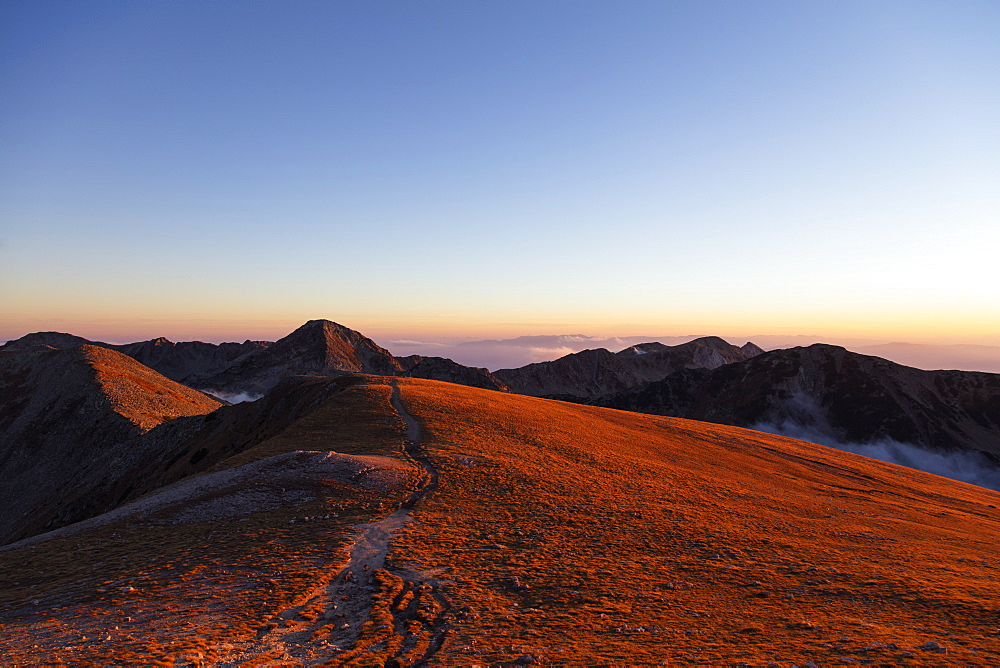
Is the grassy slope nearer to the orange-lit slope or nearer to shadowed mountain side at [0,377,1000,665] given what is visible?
shadowed mountain side at [0,377,1000,665]

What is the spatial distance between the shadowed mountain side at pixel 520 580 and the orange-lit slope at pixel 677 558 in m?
0.13

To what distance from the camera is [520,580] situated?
21000mm

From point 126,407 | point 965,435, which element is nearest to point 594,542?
point 126,407

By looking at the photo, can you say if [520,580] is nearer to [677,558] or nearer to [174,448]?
[677,558]

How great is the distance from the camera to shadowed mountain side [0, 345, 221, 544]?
85.2 m

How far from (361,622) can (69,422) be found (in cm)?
12595

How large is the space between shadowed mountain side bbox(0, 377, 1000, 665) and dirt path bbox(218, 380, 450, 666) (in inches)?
3.1

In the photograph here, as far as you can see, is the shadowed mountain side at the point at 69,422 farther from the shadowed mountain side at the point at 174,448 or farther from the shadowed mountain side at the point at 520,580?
the shadowed mountain side at the point at 520,580

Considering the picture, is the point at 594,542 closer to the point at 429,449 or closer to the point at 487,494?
the point at 487,494

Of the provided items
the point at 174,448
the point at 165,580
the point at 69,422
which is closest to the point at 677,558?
the point at 165,580

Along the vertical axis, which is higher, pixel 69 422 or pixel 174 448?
pixel 174 448

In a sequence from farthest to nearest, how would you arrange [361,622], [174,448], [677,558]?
[174,448]
[677,558]
[361,622]

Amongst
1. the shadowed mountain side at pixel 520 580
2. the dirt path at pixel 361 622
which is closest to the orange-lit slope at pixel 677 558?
the shadowed mountain side at pixel 520 580

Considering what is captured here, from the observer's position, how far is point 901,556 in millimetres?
28484
